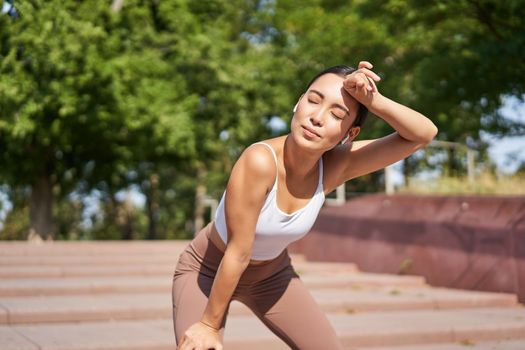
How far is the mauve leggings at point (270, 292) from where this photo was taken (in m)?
3.23

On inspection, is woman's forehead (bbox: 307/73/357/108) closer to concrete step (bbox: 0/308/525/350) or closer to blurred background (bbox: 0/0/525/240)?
concrete step (bbox: 0/308/525/350)

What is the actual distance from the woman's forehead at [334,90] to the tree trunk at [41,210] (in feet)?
63.0

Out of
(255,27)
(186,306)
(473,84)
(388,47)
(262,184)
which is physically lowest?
(255,27)

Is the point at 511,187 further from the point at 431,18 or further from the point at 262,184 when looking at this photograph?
the point at 262,184

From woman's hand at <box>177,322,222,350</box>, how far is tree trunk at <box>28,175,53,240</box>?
19059mm

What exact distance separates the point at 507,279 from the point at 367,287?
6.19 feet

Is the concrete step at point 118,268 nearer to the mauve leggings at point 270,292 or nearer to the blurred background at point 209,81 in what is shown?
the blurred background at point 209,81

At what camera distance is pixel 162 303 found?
8.12 metres

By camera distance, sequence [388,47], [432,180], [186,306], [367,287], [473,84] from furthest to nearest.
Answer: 1. [388,47]
2. [473,84]
3. [432,180]
4. [367,287]
5. [186,306]

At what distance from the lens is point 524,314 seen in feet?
28.9

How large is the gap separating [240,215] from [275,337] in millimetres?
4077

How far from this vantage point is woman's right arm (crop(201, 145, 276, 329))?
2811 millimetres

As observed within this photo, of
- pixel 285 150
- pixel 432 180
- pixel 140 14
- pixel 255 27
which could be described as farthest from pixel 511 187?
pixel 255 27

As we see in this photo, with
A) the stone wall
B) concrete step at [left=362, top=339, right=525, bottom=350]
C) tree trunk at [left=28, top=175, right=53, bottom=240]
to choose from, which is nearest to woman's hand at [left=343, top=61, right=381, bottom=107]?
concrete step at [left=362, top=339, right=525, bottom=350]
